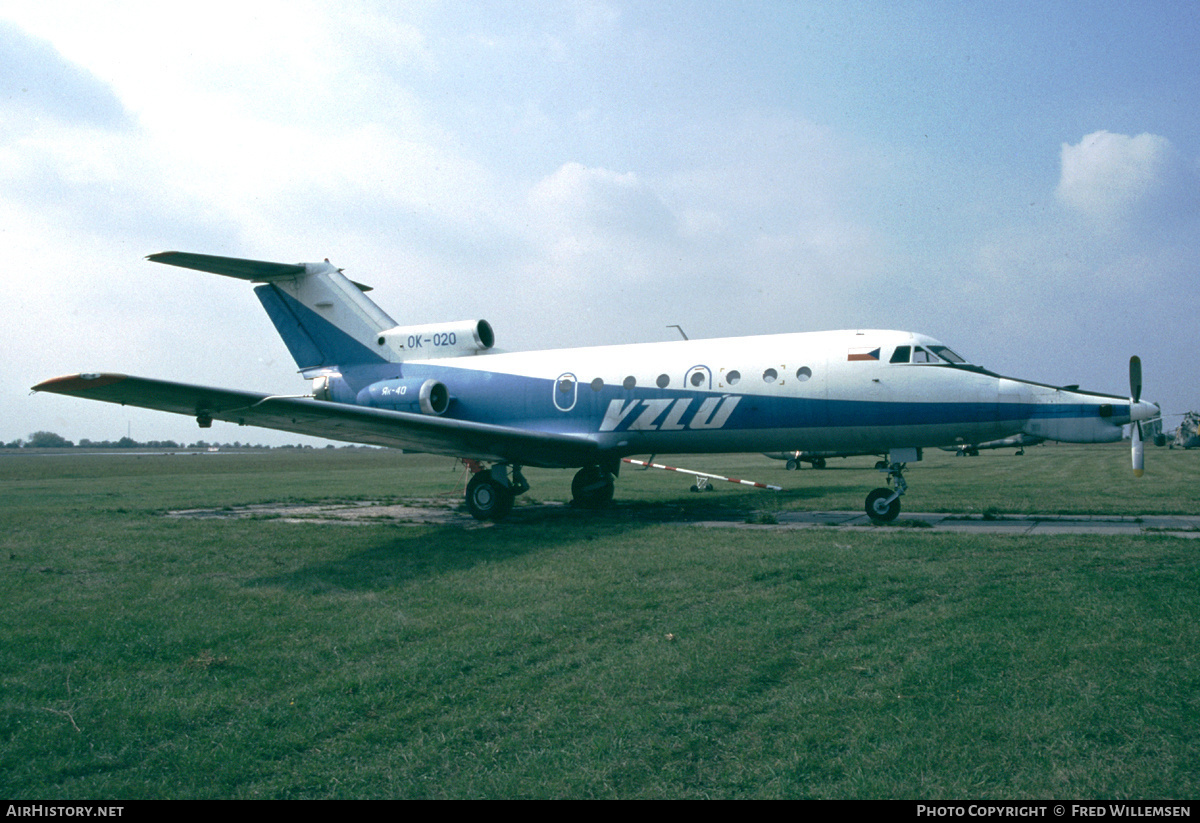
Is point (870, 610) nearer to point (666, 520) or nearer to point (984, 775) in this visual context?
point (984, 775)

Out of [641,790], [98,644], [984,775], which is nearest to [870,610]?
[984,775]

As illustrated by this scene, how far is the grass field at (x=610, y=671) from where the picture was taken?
358cm

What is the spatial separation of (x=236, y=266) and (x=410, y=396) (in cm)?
499

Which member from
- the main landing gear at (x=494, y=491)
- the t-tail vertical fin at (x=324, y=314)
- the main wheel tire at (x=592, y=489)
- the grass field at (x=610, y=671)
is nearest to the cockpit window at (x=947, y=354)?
the grass field at (x=610, y=671)

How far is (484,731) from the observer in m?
4.12

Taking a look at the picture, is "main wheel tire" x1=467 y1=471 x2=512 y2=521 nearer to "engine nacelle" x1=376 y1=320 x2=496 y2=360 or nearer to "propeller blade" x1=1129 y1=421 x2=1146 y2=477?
"engine nacelle" x1=376 y1=320 x2=496 y2=360

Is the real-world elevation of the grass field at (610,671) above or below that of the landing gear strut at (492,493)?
below

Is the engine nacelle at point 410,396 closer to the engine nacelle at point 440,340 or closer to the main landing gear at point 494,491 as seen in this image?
the engine nacelle at point 440,340

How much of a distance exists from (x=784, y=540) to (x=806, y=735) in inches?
266

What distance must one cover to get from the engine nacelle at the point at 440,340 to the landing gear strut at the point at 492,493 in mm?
3748

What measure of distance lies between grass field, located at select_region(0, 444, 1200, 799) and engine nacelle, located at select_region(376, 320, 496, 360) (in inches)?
314

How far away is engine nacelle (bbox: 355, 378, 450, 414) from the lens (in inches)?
645

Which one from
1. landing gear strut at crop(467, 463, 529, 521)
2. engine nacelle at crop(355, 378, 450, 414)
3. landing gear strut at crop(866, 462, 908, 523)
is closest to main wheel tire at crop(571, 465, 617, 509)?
landing gear strut at crop(467, 463, 529, 521)

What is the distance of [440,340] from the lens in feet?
57.4
